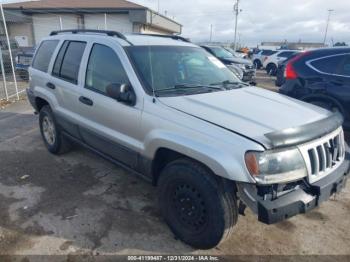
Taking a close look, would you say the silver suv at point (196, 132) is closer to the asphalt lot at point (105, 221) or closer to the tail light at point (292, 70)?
the asphalt lot at point (105, 221)

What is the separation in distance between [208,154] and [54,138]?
327 centimetres

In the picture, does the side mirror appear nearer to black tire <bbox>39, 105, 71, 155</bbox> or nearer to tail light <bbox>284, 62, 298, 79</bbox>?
black tire <bbox>39, 105, 71, 155</bbox>

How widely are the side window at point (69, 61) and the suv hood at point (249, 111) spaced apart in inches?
65.2

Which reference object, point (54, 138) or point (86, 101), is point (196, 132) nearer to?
point (86, 101)

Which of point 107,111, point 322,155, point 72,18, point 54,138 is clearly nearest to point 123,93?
point 107,111

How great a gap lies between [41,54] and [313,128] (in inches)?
170

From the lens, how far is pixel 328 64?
562cm

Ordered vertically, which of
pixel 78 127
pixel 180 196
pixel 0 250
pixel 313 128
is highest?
pixel 313 128

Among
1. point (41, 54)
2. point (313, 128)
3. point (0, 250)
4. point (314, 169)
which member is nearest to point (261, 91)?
point (313, 128)

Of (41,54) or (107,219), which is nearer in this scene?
(107,219)

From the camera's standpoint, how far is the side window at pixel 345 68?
17.9 ft

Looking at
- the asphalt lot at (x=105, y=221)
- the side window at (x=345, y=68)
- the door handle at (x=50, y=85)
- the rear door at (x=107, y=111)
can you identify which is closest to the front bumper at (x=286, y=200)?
the asphalt lot at (x=105, y=221)

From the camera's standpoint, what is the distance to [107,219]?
3.34 m

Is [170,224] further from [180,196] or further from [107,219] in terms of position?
[107,219]
